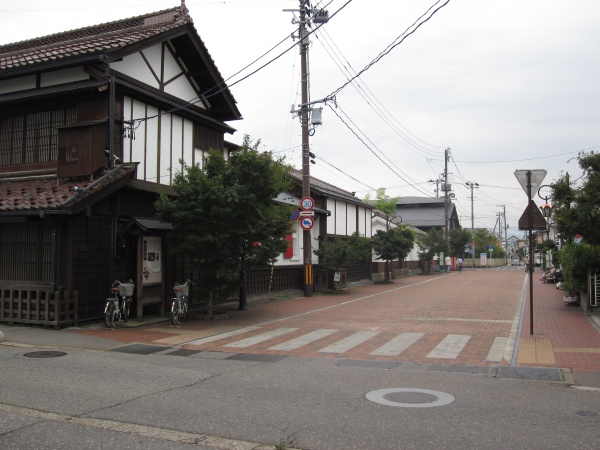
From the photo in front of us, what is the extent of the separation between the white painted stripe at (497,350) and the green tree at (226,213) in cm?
646

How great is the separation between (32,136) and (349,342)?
10.8 m

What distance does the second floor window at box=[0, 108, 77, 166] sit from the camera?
47.1 feet

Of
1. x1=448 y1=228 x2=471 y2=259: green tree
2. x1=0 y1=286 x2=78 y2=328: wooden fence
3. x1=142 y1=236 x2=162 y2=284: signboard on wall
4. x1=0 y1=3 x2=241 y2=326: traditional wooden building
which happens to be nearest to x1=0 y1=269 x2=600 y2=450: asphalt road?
x1=0 y1=286 x2=78 y2=328: wooden fence

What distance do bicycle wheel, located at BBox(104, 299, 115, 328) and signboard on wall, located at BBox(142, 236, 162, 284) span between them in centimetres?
138

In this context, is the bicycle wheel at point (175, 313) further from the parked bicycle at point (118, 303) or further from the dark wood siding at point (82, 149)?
the dark wood siding at point (82, 149)

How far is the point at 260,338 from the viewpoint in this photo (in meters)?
11.6

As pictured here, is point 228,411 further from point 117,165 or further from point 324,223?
point 324,223

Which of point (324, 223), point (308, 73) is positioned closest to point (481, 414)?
point (308, 73)

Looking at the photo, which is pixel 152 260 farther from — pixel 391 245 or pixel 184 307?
pixel 391 245

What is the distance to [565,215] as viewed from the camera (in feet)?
46.4

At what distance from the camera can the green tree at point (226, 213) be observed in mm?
13125

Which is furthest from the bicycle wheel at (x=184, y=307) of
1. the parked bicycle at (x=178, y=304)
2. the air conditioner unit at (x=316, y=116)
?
the air conditioner unit at (x=316, y=116)

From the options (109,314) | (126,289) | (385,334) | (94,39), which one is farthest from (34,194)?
(385,334)

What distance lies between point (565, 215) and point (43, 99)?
14915 mm
